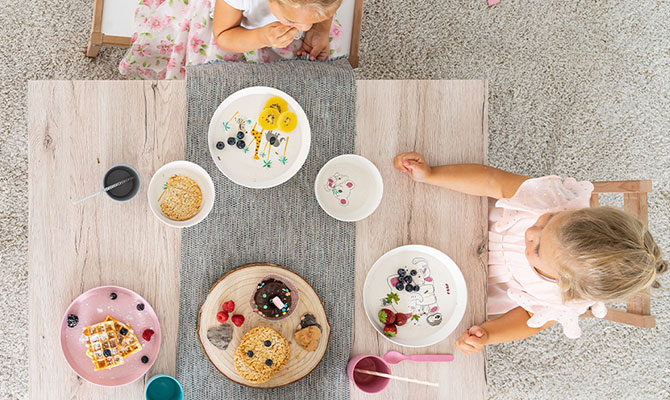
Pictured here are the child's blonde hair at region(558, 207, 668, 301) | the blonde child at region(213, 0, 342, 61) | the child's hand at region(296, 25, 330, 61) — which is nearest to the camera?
the child's blonde hair at region(558, 207, 668, 301)

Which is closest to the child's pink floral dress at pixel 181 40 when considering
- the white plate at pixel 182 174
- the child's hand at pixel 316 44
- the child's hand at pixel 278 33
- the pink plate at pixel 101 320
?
the child's hand at pixel 316 44

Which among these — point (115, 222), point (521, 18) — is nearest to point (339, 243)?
point (115, 222)

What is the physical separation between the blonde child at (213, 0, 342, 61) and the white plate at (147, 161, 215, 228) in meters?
0.36

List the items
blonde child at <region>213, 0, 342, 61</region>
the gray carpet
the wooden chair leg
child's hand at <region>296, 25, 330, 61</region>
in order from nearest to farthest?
blonde child at <region>213, 0, 342, 61</region>, child's hand at <region>296, 25, 330, 61</region>, the wooden chair leg, the gray carpet

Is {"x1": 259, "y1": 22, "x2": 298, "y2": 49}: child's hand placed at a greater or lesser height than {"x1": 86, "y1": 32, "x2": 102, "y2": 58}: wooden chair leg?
lesser

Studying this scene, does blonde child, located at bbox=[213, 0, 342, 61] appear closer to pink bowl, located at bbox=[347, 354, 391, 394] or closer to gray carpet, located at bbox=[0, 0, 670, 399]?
gray carpet, located at bbox=[0, 0, 670, 399]

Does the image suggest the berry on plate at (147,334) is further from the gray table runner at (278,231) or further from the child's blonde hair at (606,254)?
the child's blonde hair at (606,254)

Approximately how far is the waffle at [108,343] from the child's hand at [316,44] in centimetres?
79

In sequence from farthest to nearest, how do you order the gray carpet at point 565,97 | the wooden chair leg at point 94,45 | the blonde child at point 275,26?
the gray carpet at point 565,97, the wooden chair leg at point 94,45, the blonde child at point 275,26

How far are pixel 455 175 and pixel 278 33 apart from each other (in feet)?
1.67

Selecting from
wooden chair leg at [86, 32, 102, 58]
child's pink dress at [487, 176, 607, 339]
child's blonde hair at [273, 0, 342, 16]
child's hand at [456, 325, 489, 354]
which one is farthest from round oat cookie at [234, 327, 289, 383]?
wooden chair leg at [86, 32, 102, 58]

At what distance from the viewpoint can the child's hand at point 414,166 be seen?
3.24ft

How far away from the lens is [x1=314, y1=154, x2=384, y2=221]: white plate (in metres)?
1.00

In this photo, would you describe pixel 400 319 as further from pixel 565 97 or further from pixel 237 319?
pixel 565 97
